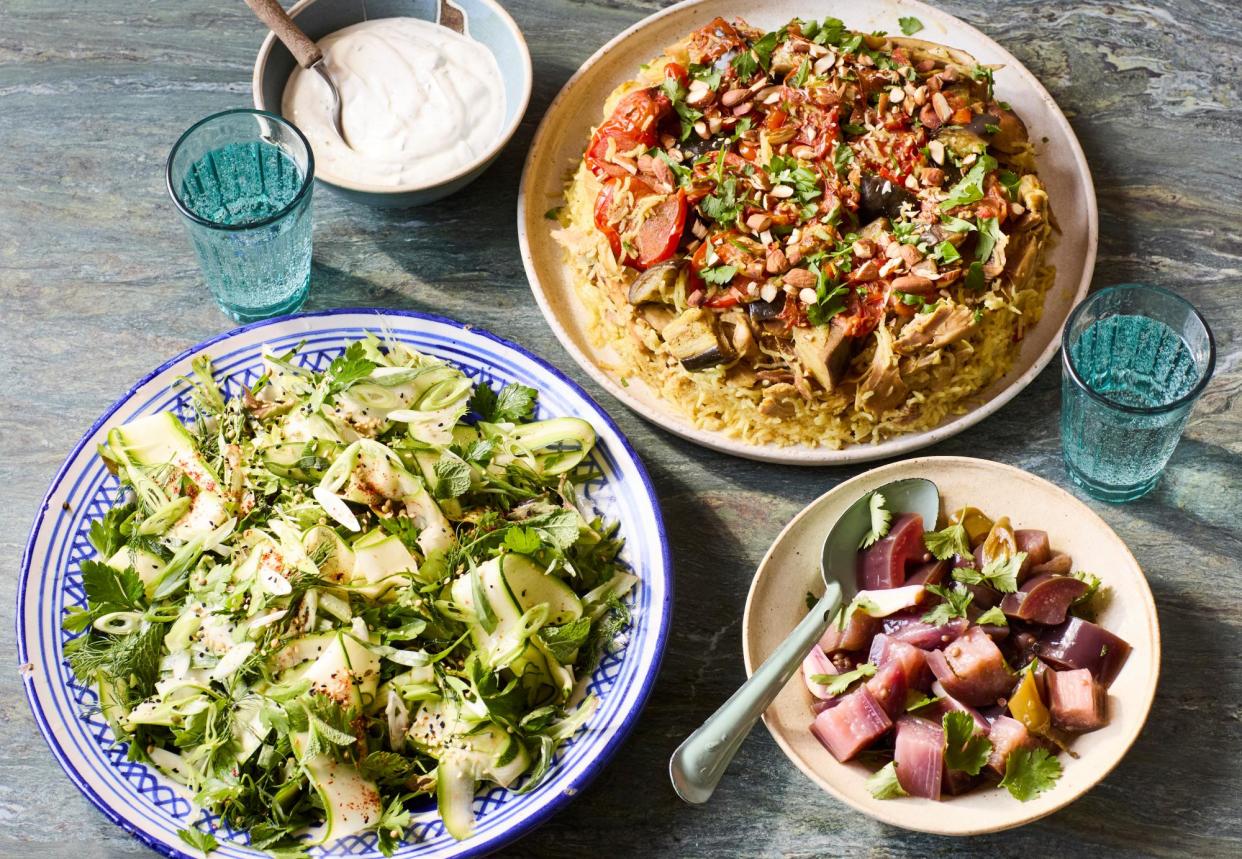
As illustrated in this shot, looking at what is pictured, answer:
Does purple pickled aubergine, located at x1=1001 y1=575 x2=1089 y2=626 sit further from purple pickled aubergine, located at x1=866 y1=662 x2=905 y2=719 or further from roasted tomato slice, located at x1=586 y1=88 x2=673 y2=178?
roasted tomato slice, located at x1=586 y1=88 x2=673 y2=178

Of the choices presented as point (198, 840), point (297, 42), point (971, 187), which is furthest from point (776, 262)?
point (198, 840)

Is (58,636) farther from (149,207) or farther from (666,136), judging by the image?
(666,136)

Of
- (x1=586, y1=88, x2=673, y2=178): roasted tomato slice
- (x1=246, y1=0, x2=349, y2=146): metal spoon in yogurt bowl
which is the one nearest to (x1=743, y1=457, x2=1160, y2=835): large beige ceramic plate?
(x1=586, y1=88, x2=673, y2=178): roasted tomato slice

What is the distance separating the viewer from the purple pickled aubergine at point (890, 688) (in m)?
2.77

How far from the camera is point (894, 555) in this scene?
294 centimetres

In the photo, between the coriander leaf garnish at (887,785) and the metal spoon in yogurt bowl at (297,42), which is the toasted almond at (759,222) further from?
the coriander leaf garnish at (887,785)

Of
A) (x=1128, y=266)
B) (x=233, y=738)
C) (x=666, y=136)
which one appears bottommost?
(x=233, y=738)

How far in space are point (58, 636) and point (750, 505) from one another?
1613 millimetres

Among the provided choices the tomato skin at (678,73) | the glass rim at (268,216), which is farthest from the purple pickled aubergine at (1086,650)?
the glass rim at (268,216)

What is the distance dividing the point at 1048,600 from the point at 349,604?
1.48 meters

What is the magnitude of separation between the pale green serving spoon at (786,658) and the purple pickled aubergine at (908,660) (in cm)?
14

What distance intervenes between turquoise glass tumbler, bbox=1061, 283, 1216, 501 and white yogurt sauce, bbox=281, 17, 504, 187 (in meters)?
1.62

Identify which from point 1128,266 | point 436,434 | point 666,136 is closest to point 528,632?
point 436,434

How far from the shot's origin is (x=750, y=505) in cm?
332
